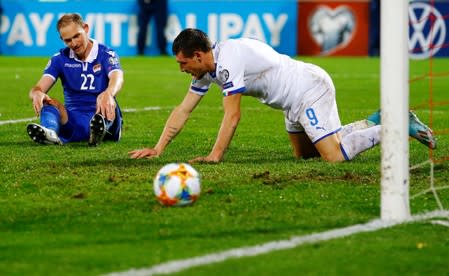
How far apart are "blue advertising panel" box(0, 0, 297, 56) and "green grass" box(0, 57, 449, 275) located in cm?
1585

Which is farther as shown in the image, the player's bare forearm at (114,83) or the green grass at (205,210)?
the player's bare forearm at (114,83)

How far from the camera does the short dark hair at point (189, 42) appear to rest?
8367 mm

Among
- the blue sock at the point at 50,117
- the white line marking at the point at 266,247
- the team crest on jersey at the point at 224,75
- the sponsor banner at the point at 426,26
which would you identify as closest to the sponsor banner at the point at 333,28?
the sponsor banner at the point at 426,26

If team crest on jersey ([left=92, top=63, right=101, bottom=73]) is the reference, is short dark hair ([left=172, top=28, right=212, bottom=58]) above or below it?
above

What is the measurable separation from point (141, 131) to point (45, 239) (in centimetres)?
608

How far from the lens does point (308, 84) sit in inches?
364

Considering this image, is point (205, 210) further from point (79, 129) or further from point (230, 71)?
point (79, 129)

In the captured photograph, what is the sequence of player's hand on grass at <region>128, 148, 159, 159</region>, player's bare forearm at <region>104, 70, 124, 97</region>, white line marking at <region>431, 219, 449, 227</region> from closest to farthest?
white line marking at <region>431, 219, 449, 227</region>, player's hand on grass at <region>128, 148, 159, 159</region>, player's bare forearm at <region>104, 70, 124, 97</region>

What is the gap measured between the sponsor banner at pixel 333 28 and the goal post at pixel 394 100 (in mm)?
21114

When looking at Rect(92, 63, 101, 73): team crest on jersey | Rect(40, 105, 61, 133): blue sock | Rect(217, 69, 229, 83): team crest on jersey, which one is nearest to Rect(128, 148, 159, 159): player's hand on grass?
Rect(217, 69, 229, 83): team crest on jersey

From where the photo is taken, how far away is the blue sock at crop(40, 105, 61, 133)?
35.1 ft

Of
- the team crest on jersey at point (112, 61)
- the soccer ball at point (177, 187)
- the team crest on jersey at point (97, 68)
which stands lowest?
the team crest on jersey at point (97, 68)

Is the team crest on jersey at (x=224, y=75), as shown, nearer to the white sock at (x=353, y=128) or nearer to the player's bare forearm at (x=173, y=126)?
the player's bare forearm at (x=173, y=126)

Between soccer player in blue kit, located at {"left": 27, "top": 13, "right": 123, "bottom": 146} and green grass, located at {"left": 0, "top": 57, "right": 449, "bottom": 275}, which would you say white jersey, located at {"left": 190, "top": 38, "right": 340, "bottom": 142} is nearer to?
green grass, located at {"left": 0, "top": 57, "right": 449, "bottom": 275}
